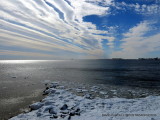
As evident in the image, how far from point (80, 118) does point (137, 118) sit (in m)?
5.51

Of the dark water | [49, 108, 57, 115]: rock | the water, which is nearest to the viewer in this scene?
[49, 108, 57, 115]: rock

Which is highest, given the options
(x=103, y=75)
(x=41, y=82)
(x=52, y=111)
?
(x=103, y=75)

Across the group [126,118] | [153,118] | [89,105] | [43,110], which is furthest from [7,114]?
[153,118]

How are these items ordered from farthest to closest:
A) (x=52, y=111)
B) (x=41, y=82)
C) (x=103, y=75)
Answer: (x=103, y=75) → (x=41, y=82) → (x=52, y=111)

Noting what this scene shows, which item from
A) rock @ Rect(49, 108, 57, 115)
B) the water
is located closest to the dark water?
the water

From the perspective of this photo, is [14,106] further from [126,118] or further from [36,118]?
[126,118]

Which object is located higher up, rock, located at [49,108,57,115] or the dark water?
the dark water

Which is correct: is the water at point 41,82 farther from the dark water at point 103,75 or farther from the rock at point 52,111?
the rock at point 52,111

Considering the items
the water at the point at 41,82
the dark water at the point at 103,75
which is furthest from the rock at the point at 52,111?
the dark water at the point at 103,75

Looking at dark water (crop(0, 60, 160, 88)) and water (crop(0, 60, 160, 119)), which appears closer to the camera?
water (crop(0, 60, 160, 119))

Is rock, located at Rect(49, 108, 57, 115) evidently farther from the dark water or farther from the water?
the dark water

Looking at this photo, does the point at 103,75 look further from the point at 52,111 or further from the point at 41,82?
the point at 52,111

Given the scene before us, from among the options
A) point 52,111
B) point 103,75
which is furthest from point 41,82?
point 103,75

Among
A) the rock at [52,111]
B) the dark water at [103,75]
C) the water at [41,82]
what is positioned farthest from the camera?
the dark water at [103,75]
